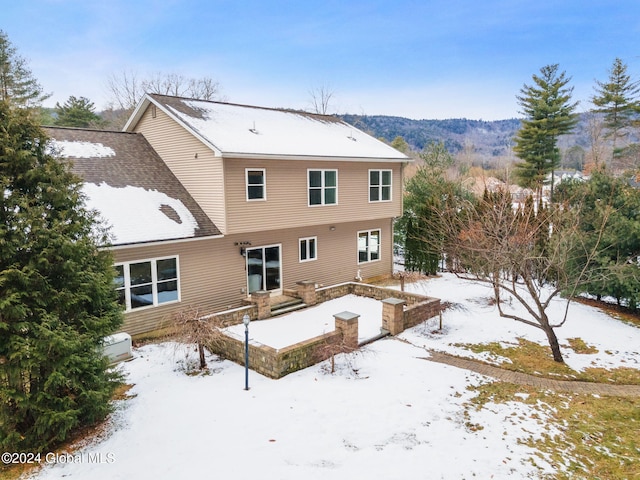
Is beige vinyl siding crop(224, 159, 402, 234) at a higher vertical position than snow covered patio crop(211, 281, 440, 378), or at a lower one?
higher

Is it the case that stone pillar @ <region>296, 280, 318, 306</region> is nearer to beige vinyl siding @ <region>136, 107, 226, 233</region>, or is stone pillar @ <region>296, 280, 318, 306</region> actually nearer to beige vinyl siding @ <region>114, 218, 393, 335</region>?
beige vinyl siding @ <region>114, 218, 393, 335</region>

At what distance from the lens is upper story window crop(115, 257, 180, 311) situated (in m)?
11.7

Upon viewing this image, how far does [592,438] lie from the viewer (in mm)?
6938

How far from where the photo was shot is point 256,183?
14102 mm

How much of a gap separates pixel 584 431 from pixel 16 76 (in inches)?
1414

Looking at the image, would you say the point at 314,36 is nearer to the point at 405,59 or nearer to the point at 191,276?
the point at 405,59

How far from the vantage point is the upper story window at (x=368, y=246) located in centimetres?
1936

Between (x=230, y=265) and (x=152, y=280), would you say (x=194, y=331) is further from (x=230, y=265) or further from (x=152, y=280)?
(x=230, y=265)

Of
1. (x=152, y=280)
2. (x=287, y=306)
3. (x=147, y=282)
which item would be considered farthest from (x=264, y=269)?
(x=147, y=282)

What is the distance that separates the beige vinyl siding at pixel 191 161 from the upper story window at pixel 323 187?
3881 millimetres

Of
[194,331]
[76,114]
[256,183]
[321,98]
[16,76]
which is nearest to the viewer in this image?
[194,331]

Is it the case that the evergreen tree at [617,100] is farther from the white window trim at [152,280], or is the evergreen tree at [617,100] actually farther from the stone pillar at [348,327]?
the white window trim at [152,280]

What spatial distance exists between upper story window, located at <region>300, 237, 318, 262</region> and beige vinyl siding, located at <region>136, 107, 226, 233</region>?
4360 millimetres

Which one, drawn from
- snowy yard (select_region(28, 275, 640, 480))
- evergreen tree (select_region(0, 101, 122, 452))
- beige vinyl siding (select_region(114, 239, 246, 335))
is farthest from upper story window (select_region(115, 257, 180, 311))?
evergreen tree (select_region(0, 101, 122, 452))
